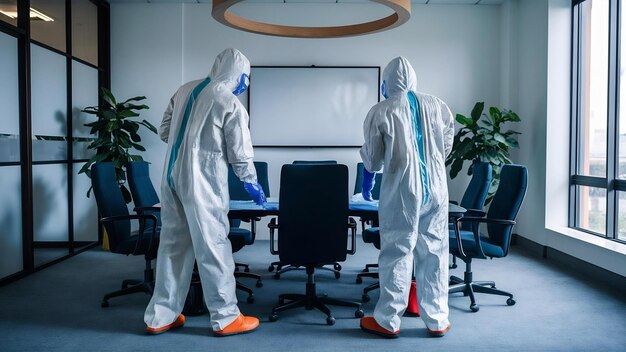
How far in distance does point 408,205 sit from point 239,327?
117cm

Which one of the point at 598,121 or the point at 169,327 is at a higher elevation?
the point at 598,121

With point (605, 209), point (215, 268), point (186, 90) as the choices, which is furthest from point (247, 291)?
point (605, 209)

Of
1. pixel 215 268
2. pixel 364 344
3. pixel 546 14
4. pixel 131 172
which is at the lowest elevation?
pixel 364 344

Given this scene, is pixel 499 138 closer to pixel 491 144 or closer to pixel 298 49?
pixel 491 144

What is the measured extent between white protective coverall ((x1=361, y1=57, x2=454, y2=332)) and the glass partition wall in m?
2.95

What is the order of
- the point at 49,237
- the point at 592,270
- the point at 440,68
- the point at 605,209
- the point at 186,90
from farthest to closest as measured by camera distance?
the point at 440,68, the point at 49,237, the point at 605,209, the point at 592,270, the point at 186,90

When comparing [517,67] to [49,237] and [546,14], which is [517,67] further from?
[49,237]

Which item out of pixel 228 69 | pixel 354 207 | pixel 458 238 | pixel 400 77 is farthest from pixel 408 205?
pixel 228 69

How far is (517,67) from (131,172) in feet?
14.1

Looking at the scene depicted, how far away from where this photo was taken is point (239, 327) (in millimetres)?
2748

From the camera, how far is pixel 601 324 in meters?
2.93

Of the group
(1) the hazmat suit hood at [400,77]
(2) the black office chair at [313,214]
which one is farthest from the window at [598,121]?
(2) the black office chair at [313,214]

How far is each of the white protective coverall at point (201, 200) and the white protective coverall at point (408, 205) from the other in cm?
79

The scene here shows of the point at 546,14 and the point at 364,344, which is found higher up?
the point at 546,14
